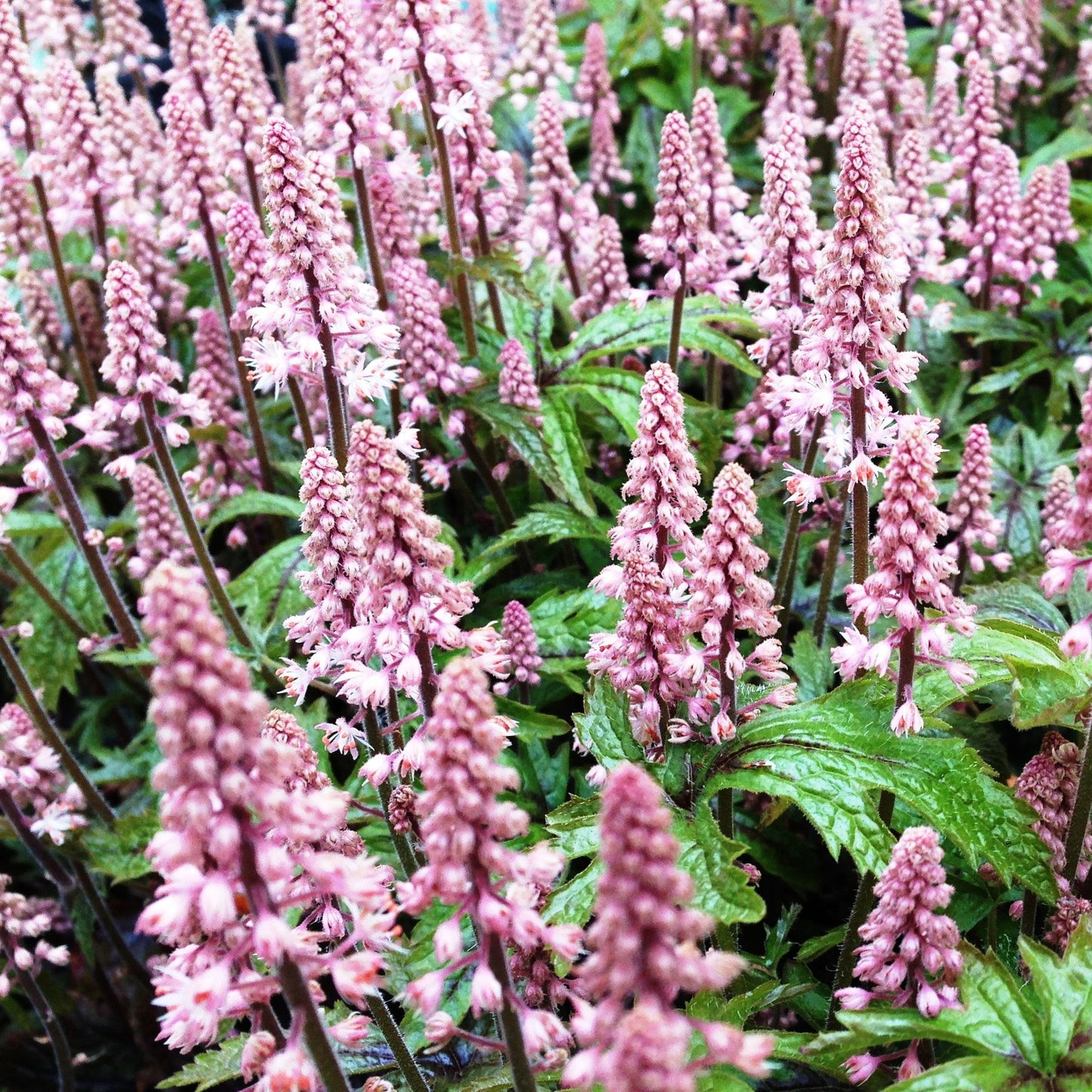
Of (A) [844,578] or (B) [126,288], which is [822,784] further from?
(B) [126,288]

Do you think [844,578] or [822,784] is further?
[844,578]

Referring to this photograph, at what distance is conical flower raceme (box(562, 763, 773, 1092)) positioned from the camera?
1.69 meters

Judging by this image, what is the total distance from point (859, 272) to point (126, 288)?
266 cm

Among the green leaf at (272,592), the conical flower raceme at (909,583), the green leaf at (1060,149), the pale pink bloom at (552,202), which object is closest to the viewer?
the conical flower raceme at (909,583)

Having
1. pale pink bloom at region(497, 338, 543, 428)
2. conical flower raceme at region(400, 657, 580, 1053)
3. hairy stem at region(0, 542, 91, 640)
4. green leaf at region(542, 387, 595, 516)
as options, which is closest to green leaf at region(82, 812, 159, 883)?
hairy stem at region(0, 542, 91, 640)

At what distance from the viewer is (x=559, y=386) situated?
507 centimetres

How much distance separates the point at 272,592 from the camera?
4961 millimetres

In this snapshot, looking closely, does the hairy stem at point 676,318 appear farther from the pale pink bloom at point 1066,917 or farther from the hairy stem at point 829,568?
the pale pink bloom at point 1066,917

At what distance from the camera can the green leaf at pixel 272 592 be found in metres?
4.84

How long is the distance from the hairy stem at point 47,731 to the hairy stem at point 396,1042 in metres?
2.32

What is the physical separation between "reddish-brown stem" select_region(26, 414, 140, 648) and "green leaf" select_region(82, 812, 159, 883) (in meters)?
0.79

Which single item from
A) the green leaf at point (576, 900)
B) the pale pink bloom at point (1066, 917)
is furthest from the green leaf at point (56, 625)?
the pale pink bloom at point (1066, 917)

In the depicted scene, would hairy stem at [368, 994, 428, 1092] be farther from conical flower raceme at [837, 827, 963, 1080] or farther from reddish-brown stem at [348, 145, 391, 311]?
reddish-brown stem at [348, 145, 391, 311]

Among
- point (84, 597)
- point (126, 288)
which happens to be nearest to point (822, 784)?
point (126, 288)
